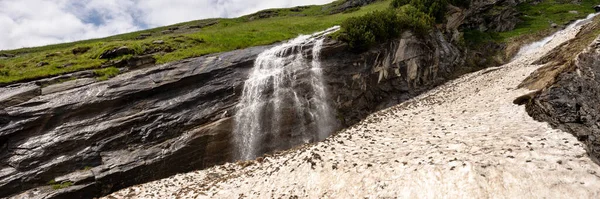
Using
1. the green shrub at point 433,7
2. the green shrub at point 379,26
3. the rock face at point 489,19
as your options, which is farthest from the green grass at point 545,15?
the green shrub at point 379,26

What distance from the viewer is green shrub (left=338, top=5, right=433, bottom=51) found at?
33.7 metres

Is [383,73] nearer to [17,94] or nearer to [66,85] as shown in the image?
[66,85]

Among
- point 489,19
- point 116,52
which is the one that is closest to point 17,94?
point 116,52

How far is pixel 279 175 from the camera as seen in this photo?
16.6 meters

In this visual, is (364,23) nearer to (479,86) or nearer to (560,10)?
(479,86)

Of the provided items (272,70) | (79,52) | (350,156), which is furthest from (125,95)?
(350,156)

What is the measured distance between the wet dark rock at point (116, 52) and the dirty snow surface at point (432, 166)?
18395 millimetres

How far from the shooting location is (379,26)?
35406mm

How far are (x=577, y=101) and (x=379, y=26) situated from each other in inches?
879

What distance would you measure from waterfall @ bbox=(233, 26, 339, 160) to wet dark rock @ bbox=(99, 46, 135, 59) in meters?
14.1

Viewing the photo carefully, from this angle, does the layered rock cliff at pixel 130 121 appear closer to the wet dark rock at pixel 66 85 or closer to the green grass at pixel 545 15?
the wet dark rock at pixel 66 85

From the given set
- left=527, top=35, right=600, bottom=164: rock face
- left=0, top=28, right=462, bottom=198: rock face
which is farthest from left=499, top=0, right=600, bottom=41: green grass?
left=527, top=35, right=600, bottom=164: rock face

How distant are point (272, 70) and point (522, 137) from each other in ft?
72.1

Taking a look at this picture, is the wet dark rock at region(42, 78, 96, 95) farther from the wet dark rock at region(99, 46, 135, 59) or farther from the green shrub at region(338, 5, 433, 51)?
the green shrub at region(338, 5, 433, 51)
